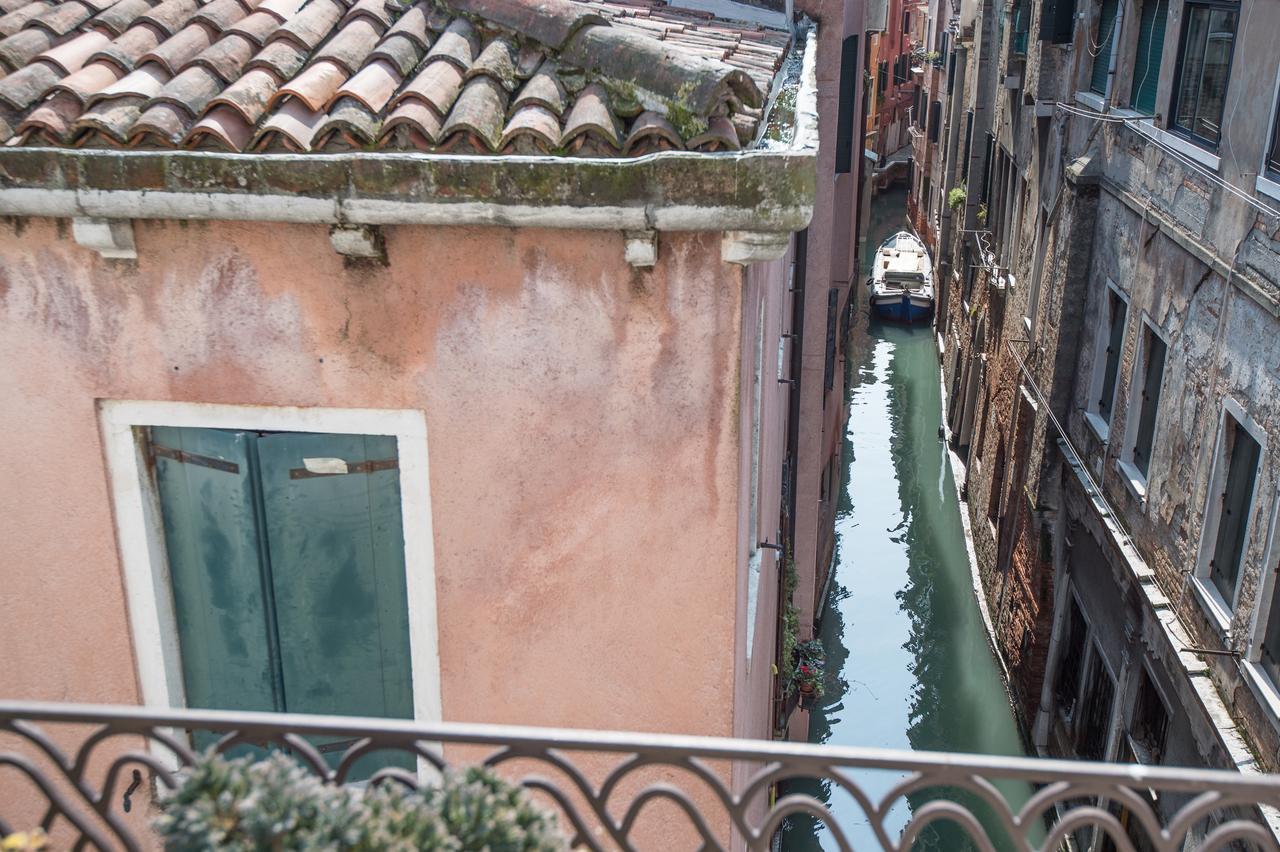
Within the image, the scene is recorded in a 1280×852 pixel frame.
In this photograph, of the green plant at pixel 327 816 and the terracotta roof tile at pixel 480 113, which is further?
the terracotta roof tile at pixel 480 113

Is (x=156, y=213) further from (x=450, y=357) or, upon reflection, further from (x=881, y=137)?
(x=881, y=137)

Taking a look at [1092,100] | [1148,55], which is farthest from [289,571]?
[1092,100]

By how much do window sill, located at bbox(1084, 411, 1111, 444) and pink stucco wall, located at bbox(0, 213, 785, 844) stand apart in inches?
335

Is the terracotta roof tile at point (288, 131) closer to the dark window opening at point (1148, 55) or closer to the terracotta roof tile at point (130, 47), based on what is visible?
the terracotta roof tile at point (130, 47)

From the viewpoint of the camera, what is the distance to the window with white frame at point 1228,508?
8180 mm

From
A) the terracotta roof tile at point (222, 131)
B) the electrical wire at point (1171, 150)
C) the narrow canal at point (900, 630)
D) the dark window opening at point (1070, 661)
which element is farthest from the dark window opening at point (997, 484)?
the terracotta roof tile at point (222, 131)

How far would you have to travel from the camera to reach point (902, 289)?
28.8m

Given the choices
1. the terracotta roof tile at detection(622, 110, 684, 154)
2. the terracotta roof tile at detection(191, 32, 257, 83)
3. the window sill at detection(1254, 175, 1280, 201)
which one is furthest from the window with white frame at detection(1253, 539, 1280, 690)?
the terracotta roof tile at detection(191, 32, 257, 83)

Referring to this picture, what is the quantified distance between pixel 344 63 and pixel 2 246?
4.20 ft

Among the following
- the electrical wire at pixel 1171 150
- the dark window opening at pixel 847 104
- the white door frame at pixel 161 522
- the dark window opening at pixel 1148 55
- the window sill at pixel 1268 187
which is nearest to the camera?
the white door frame at pixel 161 522

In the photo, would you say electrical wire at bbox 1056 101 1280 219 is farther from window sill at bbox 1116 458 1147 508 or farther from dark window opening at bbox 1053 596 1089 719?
dark window opening at bbox 1053 596 1089 719

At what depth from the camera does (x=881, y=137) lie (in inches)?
1731

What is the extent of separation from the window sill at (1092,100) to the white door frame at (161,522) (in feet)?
34.0

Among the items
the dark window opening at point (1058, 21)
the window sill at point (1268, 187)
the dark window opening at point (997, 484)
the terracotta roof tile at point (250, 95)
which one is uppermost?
the dark window opening at point (1058, 21)
